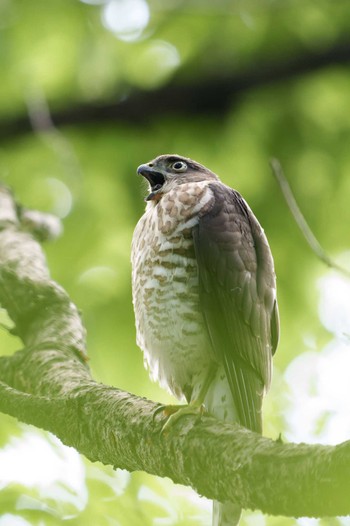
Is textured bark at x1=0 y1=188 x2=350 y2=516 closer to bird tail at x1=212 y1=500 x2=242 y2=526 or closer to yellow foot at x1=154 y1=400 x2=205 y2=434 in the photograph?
yellow foot at x1=154 y1=400 x2=205 y2=434

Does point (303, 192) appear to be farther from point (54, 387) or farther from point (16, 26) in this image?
point (54, 387)

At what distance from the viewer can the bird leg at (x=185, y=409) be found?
3.19 metres

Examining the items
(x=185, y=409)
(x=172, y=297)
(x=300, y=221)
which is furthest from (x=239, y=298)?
(x=185, y=409)

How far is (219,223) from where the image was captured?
4352 millimetres

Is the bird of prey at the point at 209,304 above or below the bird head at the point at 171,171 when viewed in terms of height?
below

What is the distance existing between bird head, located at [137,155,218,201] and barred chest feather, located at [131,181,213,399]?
0.40 meters

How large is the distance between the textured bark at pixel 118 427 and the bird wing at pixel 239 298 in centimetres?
63

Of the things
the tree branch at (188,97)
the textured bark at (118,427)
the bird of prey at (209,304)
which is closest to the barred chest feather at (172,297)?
the bird of prey at (209,304)

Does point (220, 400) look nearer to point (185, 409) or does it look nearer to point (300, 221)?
point (185, 409)

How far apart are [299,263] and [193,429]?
239cm

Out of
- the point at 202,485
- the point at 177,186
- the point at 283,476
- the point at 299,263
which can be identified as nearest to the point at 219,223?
the point at 177,186

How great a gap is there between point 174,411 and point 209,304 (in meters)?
0.74

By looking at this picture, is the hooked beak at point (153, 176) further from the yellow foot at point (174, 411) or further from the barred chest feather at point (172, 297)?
the yellow foot at point (174, 411)

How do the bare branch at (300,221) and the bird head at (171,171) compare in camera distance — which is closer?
the bare branch at (300,221)
